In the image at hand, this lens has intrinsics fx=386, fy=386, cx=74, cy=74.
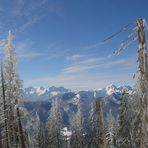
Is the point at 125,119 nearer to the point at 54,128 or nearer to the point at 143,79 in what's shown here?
the point at 54,128

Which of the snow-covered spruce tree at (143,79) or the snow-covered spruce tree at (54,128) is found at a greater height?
the snow-covered spruce tree at (143,79)

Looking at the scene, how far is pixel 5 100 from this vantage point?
3938 centimetres

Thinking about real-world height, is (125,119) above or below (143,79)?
below

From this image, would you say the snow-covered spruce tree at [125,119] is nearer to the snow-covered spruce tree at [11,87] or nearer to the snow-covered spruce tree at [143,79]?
the snow-covered spruce tree at [11,87]

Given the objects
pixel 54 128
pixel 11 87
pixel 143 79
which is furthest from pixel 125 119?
pixel 143 79

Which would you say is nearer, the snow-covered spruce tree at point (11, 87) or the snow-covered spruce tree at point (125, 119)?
the snow-covered spruce tree at point (11, 87)

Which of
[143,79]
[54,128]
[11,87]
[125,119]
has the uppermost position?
[11,87]

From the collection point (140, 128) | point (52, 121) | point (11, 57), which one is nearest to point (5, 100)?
point (11, 57)

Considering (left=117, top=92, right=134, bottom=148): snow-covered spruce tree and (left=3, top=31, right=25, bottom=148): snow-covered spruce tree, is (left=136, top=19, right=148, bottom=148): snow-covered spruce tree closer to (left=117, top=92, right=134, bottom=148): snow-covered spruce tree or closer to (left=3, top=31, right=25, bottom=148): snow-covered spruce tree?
(left=3, top=31, right=25, bottom=148): snow-covered spruce tree

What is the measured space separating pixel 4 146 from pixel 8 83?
7940mm

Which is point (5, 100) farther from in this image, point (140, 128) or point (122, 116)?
point (140, 128)

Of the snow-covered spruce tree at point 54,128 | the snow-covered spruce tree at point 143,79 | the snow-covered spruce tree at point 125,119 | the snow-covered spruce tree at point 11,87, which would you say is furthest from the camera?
the snow-covered spruce tree at point 54,128

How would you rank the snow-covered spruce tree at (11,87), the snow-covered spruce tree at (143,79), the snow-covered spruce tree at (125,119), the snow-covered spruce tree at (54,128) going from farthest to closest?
the snow-covered spruce tree at (54,128)
the snow-covered spruce tree at (125,119)
the snow-covered spruce tree at (11,87)
the snow-covered spruce tree at (143,79)

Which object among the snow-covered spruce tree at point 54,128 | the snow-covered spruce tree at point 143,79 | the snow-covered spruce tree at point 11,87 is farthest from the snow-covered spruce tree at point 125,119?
the snow-covered spruce tree at point 143,79
